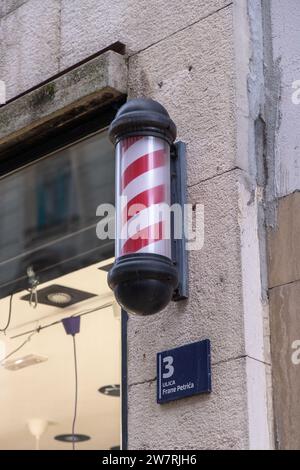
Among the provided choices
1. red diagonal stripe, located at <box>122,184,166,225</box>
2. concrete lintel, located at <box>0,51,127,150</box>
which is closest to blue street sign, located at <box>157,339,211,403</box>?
red diagonal stripe, located at <box>122,184,166,225</box>

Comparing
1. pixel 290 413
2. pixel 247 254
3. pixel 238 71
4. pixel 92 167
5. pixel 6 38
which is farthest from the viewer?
pixel 6 38

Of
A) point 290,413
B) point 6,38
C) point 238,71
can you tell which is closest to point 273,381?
point 290,413

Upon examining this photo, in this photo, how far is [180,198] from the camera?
12.4 feet

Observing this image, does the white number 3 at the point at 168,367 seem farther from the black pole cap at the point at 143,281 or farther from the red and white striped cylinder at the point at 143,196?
the red and white striped cylinder at the point at 143,196

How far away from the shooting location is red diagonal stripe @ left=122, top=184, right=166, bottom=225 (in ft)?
11.4

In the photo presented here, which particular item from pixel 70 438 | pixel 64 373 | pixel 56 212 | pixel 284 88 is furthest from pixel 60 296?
pixel 70 438

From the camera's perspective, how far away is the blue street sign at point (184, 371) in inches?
136

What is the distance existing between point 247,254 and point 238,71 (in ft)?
2.48

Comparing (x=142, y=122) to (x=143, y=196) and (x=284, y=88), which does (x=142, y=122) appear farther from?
(x=284, y=88)

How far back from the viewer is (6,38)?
16.8 feet

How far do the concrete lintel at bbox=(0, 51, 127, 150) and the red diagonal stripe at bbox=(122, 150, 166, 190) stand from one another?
80 centimetres

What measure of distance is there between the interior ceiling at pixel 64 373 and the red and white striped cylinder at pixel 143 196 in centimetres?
87

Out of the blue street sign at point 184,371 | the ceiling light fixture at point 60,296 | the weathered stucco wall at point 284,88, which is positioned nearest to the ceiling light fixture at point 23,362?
the ceiling light fixture at point 60,296

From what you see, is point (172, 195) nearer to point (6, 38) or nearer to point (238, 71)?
point (238, 71)
